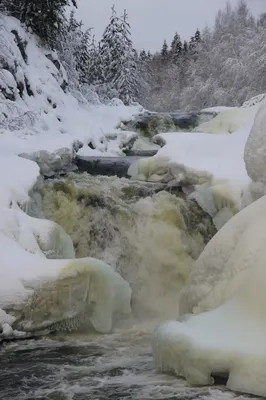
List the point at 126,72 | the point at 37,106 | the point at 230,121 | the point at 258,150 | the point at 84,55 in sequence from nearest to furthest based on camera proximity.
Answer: the point at 258,150 < the point at 230,121 < the point at 37,106 < the point at 84,55 < the point at 126,72

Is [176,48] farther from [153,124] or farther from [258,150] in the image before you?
[258,150]

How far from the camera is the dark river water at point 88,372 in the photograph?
4.09 metres

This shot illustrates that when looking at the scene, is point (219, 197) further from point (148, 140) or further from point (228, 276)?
point (148, 140)

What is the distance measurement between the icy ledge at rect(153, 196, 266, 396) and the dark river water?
0.15 meters

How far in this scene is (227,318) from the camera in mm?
4438

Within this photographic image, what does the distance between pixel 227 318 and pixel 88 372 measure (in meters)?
1.27

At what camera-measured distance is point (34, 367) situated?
192 inches

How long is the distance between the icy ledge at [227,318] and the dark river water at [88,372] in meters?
0.15

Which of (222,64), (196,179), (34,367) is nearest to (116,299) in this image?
(34,367)

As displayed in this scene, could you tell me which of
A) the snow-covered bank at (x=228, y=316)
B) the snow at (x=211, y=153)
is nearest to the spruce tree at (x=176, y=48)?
the snow at (x=211, y=153)

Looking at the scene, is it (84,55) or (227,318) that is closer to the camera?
(227,318)

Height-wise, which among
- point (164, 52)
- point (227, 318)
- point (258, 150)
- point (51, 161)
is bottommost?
point (227, 318)

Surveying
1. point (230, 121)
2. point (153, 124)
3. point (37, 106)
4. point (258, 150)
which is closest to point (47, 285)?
point (258, 150)

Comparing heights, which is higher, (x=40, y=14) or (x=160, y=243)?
(x=40, y=14)
